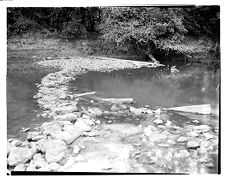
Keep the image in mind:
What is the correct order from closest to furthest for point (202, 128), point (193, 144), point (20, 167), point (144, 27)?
point (20, 167) < point (193, 144) < point (202, 128) < point (144, 27)

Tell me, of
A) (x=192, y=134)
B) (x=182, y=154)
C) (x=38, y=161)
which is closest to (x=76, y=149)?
(x=38, y=161)

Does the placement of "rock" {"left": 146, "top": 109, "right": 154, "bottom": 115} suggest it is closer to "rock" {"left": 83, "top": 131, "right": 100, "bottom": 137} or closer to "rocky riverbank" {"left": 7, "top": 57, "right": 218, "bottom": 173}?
"rocky riverbank" {"left": 7, "top": 57, "right": 218, "bottom": 173}

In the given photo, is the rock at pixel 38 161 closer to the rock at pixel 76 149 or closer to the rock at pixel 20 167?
the rock at pixel 20 167

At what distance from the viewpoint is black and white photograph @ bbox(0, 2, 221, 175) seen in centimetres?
206

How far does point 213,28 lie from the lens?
2.21 m

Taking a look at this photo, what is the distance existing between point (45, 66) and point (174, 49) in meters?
1.13

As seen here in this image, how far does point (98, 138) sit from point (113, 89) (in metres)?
0.46

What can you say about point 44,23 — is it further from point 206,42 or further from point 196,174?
point 196,174

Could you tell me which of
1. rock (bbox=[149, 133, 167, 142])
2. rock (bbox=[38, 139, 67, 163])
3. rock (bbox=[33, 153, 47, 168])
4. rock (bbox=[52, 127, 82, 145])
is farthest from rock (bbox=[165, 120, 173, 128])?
A: rock (bbox=[33, 153, 47, 168])

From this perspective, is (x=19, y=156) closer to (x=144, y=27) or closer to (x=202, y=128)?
(x=202, y=128)

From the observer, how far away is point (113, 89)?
96.9 inches

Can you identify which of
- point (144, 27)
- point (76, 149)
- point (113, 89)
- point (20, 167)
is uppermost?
point (144, 27)

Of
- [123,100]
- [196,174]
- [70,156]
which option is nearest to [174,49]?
[123,100]

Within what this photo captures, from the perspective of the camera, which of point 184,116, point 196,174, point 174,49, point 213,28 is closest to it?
point 196,174
